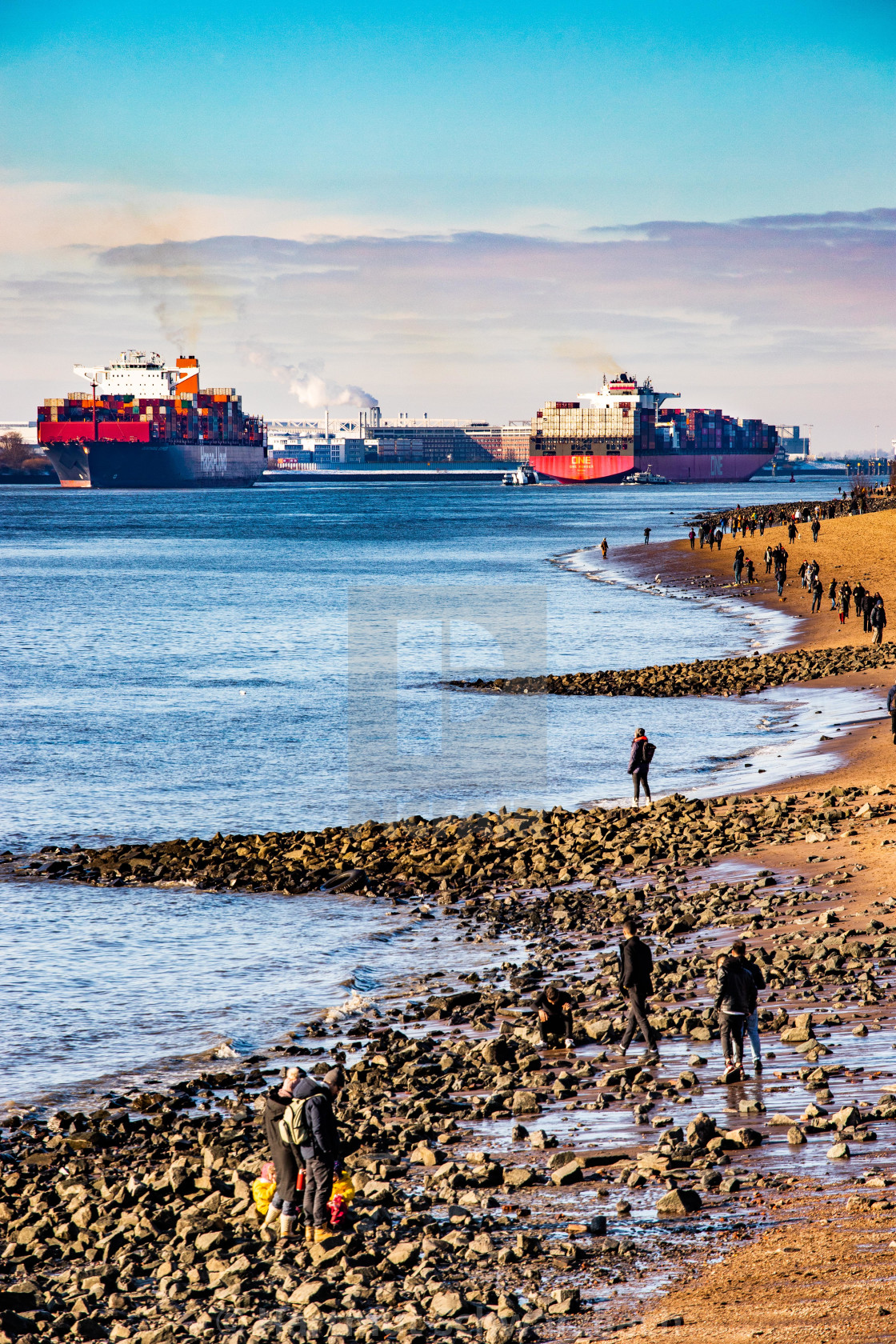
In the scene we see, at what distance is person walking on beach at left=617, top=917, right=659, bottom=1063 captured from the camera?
1172 cm

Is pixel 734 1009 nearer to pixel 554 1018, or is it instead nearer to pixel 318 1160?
pixel 554 1018

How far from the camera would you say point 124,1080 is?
13.2 m

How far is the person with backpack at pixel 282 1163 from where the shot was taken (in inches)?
357

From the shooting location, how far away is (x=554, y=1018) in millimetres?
12398

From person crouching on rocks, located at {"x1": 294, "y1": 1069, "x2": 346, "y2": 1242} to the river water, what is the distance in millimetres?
5106

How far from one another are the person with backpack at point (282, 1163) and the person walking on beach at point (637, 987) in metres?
3.50

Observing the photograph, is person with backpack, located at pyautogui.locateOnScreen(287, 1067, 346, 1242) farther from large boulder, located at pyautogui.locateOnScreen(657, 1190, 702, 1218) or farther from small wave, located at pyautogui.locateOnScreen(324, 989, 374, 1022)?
small wave, located at pyautogui.locateOnScreen(324, 989, 374, 1022)

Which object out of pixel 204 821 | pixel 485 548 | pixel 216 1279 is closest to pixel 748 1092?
pixel 216 1279

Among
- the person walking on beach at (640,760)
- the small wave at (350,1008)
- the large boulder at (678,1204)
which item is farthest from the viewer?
the person walking on beach at (640,760)

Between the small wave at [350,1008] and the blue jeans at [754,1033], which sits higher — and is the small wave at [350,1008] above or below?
below

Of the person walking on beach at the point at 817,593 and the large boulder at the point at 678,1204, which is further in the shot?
the person walking on beach at the point at 817,593

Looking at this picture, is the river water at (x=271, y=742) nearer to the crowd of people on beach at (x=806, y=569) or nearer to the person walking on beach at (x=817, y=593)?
the person walking on beach at (x=817, y=593)

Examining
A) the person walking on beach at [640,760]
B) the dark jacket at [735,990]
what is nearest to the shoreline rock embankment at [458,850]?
the person walking on beach at [640,760]

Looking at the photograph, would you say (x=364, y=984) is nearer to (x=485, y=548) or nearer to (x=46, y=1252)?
(x=46, y=1252)
